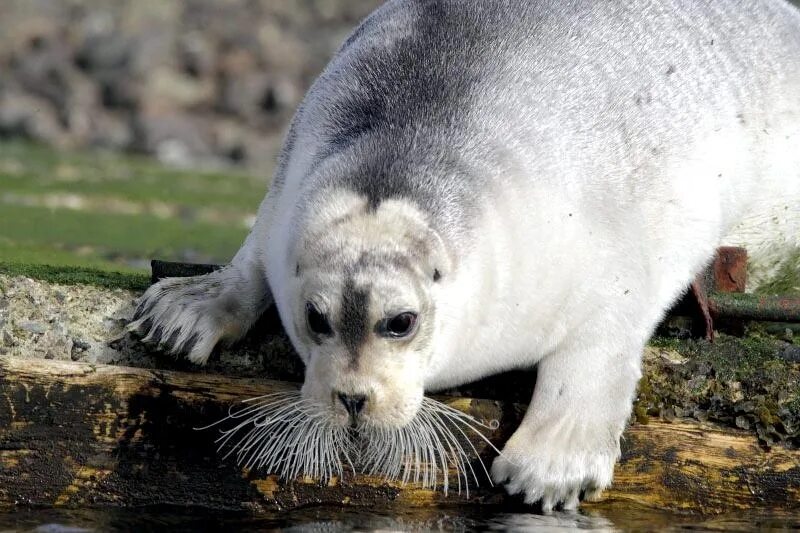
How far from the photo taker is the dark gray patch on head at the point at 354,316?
3.99 meters

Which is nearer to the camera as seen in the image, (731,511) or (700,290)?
(731,511)

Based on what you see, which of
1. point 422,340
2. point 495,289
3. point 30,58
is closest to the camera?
point 422,340

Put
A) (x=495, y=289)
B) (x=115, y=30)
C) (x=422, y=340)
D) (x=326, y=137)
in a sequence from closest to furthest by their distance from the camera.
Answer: (x=422, y=340)
(x=495, y=289)
(x=326, y=137)
(x=115, y=30)

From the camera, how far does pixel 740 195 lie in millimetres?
5695

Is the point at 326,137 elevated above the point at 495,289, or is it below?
above

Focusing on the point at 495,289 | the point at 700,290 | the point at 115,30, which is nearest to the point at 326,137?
the point at 495,289

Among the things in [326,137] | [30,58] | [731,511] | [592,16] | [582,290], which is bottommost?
[731,511]

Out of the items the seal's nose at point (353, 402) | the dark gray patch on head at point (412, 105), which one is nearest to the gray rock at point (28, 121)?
the dark gray patch on head at point (412, 105)

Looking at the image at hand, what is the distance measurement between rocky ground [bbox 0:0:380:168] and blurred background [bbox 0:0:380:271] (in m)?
0.03

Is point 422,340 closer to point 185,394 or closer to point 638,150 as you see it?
point 185,394

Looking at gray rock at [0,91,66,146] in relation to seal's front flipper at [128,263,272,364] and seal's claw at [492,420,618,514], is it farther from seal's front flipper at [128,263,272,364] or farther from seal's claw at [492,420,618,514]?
seal's claw at [492,420,618,514]

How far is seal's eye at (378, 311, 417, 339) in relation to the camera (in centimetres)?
401

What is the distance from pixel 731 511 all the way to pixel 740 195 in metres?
1.62

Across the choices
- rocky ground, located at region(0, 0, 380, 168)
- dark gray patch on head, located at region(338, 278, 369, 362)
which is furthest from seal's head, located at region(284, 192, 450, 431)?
rocky ground, located at region(0, 0, 380, 168)
